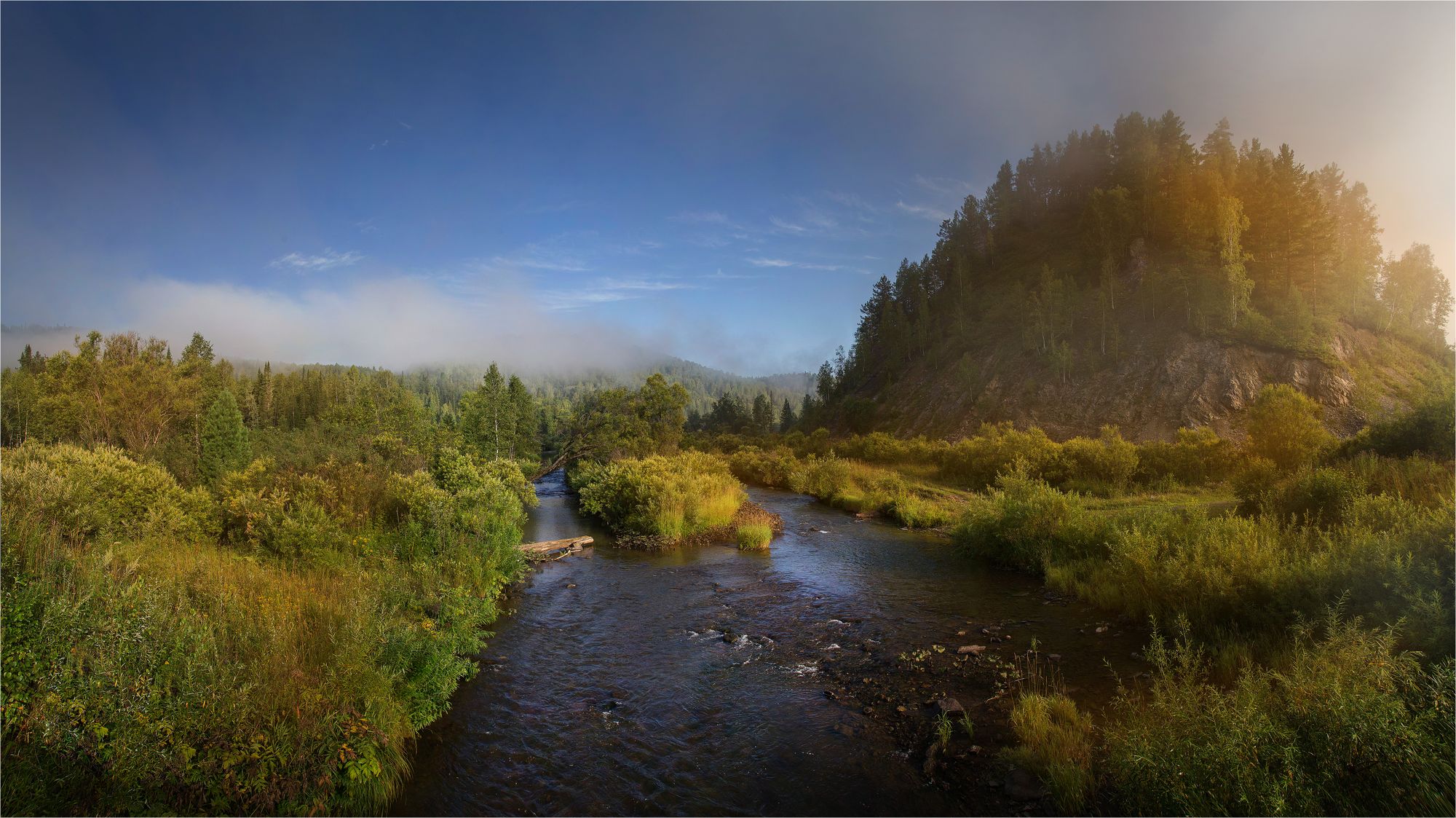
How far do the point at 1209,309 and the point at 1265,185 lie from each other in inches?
654

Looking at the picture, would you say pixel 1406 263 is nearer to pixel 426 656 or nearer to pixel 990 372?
pixel 990 372

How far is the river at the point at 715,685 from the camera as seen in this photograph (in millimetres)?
7461

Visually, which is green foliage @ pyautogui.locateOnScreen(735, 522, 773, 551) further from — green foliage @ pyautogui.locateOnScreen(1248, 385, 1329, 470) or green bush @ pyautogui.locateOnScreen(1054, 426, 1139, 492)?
green foliage @ pyautogui.locateOnScreen(1248, 385, 1329, 470)

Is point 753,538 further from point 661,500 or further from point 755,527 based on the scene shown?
point 661,500

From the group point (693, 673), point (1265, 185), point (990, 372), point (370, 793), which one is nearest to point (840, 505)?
point (693, 673)

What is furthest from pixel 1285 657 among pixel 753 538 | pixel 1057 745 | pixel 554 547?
pixel 554 547

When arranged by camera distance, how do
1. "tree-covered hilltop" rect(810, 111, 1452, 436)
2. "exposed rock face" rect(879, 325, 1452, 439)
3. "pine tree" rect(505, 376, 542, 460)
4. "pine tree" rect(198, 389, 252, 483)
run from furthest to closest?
"pine tree" rect(505, 376, 542, 460) → "tree-covered hilltop" rect(810, 111, 1452, 436) → "exposed rock face" rect(879, 325, 1452, 439) → "pine tree" rect(198, 389, 252, 483)

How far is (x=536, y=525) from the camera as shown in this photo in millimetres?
29109

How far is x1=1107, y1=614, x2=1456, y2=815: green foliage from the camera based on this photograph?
16.6ft

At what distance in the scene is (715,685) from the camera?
1054cm

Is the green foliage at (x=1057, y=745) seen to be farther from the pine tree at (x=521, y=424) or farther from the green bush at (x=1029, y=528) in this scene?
Result: the pine tree at (x=521, y=424)

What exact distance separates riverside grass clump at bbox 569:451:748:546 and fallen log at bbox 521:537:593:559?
1932mm

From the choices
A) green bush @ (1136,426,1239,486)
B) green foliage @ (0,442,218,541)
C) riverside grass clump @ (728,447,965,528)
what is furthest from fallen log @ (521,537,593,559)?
green bush @ (1136,426,1239,486)

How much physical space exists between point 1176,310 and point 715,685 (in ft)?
223
